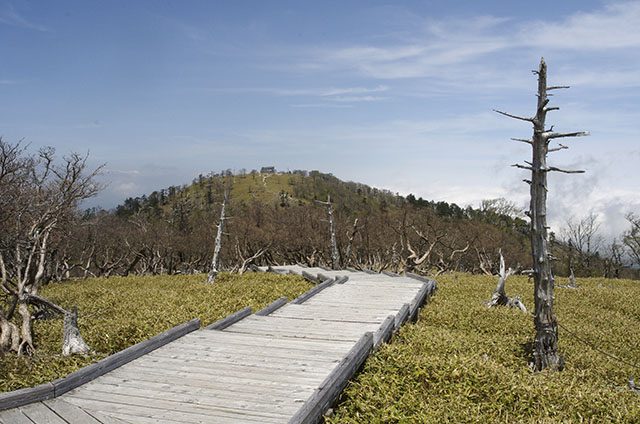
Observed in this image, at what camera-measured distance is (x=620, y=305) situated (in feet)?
70.8

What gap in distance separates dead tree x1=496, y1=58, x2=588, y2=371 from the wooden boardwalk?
3.42m

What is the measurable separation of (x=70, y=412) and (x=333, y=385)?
371 centimetres

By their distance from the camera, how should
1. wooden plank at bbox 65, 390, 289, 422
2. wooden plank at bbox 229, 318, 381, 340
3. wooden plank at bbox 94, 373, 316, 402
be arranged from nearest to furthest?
wooden plank at bbox 65, 390, 289, 422
wooden plank at bbox 94, 373, 316, 402
wooden plank at bbox 229, 318, 381, 340

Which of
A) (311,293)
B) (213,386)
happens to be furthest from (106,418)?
(311,293)

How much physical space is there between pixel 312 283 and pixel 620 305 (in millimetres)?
13726

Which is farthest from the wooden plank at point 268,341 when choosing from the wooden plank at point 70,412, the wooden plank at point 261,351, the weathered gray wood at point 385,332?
the wooden plank at point 70,412

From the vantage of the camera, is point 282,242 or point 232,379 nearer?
point 232,379

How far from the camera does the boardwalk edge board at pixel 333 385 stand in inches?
278

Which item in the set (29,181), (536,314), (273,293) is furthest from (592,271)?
(29,181)

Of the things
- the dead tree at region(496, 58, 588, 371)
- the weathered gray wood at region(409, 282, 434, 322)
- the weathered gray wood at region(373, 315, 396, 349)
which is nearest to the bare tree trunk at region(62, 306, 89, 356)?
the weathered gray wood at region(373, 315, 396, 349)

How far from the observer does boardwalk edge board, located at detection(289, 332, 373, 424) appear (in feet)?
23.2

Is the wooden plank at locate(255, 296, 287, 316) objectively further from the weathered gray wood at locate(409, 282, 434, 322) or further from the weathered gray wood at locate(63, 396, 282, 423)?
the weathered gray wood at locate(63, 396, 282, 423)

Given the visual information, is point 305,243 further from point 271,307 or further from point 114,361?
point 114,361

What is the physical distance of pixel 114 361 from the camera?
893 cm
